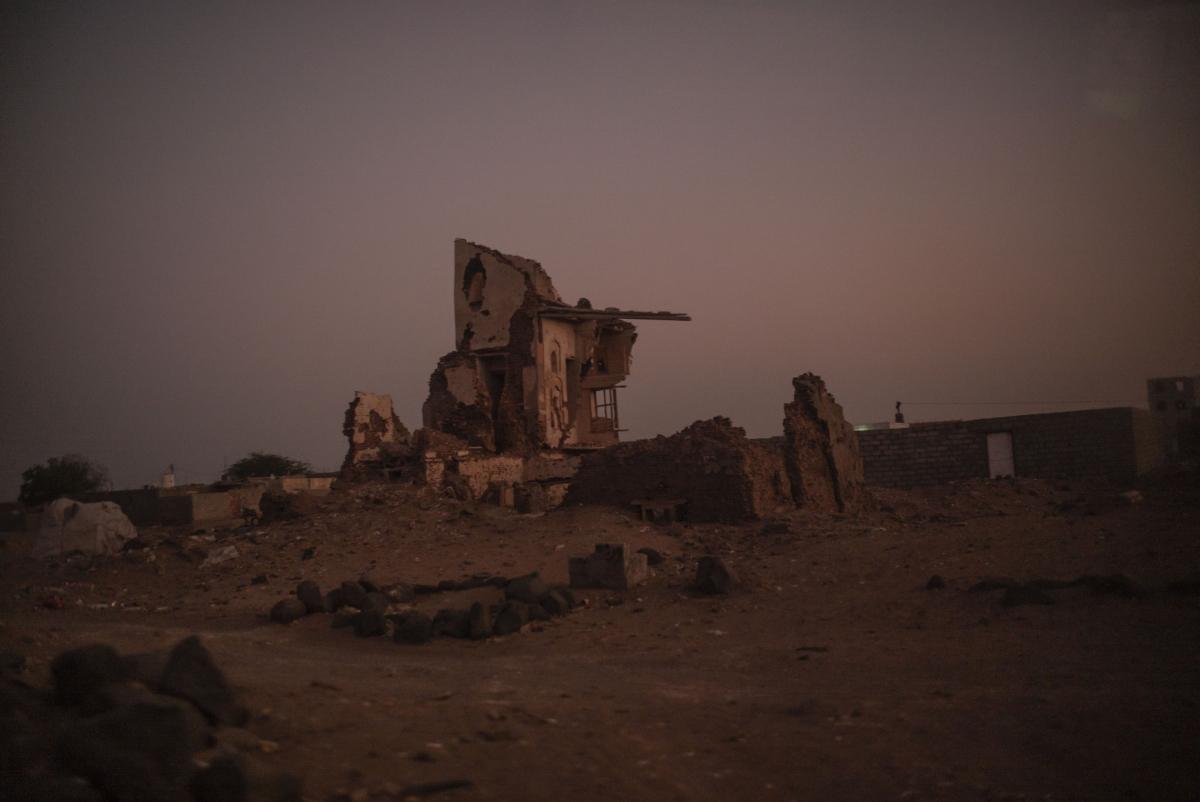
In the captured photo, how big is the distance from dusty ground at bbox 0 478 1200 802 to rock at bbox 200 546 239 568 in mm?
190

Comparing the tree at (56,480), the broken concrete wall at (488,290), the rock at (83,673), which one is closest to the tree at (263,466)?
the tree at (56,480)

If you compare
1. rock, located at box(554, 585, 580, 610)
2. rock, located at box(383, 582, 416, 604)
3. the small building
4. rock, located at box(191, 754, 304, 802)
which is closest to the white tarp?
rock, located at box(383, 582, 416, 604)

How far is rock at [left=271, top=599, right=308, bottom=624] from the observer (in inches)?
376

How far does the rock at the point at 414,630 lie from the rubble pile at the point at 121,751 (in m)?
4.27

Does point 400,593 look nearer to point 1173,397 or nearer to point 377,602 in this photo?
point 377,602

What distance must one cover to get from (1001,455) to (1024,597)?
16.5 m

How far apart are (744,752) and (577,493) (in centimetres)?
1216

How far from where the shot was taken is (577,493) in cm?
1677

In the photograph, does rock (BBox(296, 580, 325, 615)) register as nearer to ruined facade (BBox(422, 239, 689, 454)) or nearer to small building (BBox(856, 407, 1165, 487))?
ruined facade (BBox(422, 239, 689, 454))

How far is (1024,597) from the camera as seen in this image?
8031mm


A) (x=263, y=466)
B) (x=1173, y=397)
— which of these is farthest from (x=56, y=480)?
(x=1173, y=397)

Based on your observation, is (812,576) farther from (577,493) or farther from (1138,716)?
(577,493)

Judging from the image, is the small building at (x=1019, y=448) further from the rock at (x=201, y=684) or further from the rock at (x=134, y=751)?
the rock at (x=134, y=751)

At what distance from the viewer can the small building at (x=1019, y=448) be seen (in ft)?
72.5
